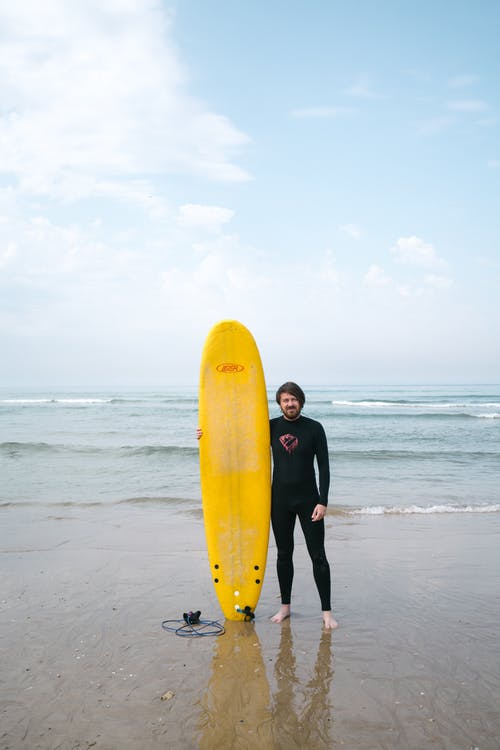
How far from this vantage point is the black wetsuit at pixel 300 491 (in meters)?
3.68

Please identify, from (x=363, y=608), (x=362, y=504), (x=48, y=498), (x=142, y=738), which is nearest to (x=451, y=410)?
(x=362, y=504)

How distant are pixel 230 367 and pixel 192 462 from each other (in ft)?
27.4

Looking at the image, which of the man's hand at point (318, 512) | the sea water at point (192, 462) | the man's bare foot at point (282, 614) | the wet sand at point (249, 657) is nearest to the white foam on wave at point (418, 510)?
the sea water at point (192, 462)

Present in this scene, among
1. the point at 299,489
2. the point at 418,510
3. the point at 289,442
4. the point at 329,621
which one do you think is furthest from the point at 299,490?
the point at 418,510

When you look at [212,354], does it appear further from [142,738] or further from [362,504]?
[362,504]

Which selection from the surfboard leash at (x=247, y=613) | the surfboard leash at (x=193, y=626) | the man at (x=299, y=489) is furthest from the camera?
the surfboard leash at (x=247, y=613)

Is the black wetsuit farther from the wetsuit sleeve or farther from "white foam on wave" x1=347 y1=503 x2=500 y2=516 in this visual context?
"white foam on wave" x1=347 y1=503 x2=500 y2=516

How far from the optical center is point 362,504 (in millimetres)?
7930

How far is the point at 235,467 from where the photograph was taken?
13.3ft

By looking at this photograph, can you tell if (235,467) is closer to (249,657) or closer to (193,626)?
(193,626)

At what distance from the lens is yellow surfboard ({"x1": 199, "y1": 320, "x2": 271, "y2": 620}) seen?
3943 millimetres

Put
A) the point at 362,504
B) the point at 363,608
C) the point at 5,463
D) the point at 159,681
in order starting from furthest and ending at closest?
the point at 5,463 → the point at 362,504 → the point at 363,608 → the point at 159,681

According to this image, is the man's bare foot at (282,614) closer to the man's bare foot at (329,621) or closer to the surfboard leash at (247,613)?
the surfboard leash at (247,613)

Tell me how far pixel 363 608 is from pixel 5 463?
391 inches
